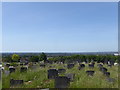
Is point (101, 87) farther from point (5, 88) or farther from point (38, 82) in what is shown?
point (5, 88)

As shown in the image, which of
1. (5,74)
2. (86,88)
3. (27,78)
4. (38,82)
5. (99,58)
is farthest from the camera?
(99,58)

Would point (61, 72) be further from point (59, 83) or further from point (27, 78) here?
point (59, 83)

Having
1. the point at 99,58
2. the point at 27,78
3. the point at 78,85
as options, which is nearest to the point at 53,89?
the point at 78,85

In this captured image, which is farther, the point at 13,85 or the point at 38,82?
the point at 38,82

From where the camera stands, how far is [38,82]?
672cm

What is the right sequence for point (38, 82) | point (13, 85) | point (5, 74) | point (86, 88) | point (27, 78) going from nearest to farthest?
point (86, 88) → point (13, 85) → point (38, 82) → point (27, 78) → point (5, 74)

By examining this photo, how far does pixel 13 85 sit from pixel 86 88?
208cm

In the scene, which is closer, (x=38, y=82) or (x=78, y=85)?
(x=78, y=85)

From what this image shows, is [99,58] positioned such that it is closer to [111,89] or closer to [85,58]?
[85,58]

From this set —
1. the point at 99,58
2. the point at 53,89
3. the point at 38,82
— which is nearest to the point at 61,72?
the point at 38,82

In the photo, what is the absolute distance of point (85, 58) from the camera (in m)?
24.3

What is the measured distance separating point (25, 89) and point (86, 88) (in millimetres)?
1669

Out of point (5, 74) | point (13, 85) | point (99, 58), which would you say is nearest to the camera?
point (13, 85)

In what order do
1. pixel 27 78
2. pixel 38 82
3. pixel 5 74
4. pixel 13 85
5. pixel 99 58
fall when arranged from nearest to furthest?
1. pixel 13 85
2. pixel 38 82
3. pixel 27 78
4. pixel 5 74
5. pixel 99 58
